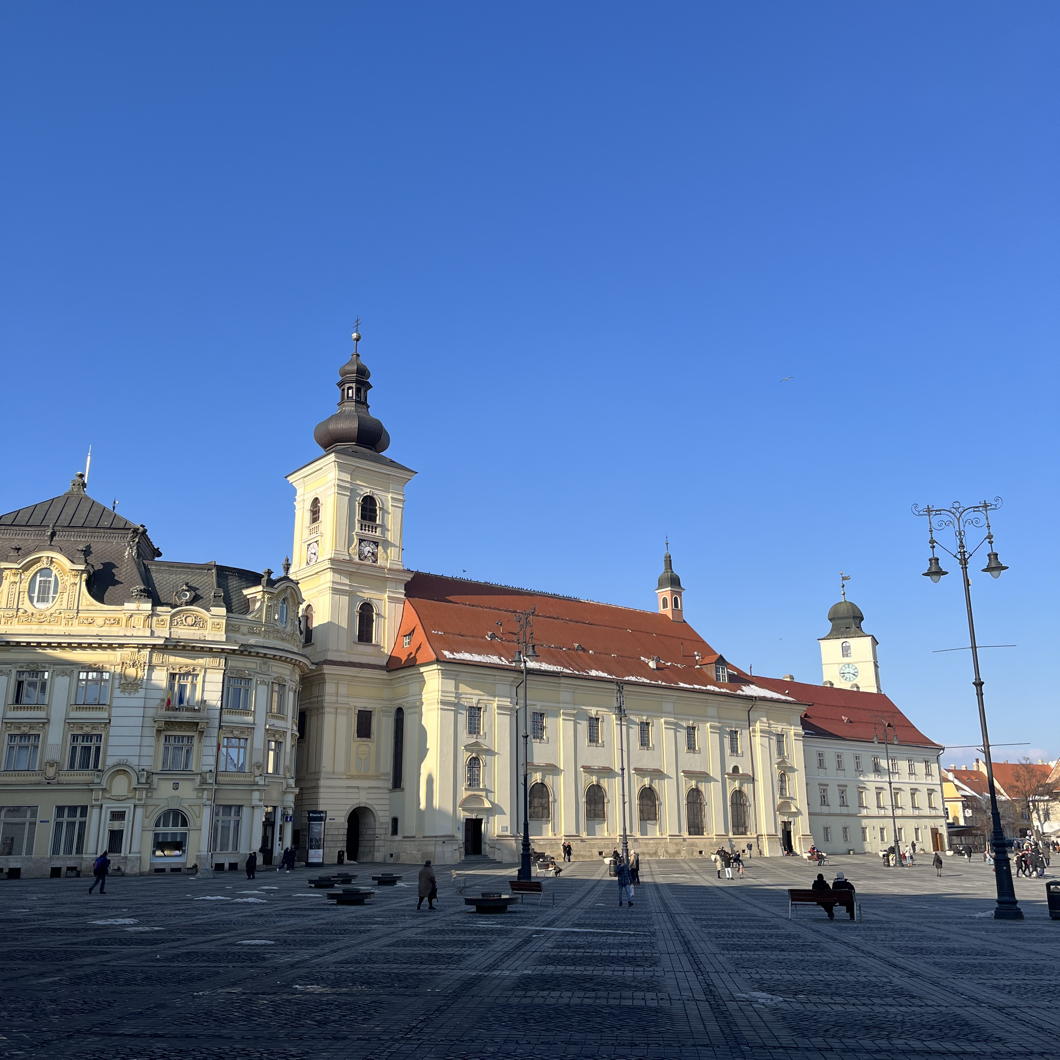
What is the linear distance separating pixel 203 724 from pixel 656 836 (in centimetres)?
3354

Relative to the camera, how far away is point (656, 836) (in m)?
70.1

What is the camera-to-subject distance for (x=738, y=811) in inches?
3009

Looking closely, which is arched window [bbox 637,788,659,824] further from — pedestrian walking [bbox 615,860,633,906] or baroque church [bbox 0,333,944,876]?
pedestrian walking [bbox 615,860,633,906]

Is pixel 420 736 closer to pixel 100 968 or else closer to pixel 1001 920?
pixel 1001 920

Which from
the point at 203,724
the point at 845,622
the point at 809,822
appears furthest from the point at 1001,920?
the point at 845,622

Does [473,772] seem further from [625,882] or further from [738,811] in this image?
[625,882]

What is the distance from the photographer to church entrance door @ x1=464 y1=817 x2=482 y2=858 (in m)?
61.2

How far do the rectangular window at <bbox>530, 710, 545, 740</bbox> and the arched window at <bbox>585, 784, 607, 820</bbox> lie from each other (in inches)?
202

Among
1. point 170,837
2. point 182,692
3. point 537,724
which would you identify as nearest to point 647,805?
point 537,724

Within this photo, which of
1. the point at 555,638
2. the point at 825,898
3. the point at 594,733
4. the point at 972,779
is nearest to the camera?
the point at 825,898

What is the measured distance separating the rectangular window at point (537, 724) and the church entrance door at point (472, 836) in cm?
718

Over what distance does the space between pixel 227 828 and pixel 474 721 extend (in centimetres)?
1698

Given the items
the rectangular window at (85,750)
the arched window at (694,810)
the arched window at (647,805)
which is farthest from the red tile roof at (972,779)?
the rectangular window at (85,750)

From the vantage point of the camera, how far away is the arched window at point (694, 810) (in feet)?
239
